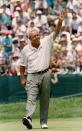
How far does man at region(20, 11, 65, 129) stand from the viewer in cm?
1195

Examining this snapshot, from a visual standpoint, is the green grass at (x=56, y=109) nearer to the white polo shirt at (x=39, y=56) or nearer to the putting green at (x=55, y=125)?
the putting green at (x=55, y=125)

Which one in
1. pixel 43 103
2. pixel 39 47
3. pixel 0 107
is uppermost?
pixel 39 47

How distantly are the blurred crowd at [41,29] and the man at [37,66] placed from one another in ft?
19.3

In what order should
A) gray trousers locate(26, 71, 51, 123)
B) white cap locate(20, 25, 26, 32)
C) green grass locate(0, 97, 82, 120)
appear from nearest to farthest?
1. gray trousers locate(26, 71, 51, 123)
2. green grass locate(0, 97, 82, 120)
3. white cap locate(20, 25, 26, 32)

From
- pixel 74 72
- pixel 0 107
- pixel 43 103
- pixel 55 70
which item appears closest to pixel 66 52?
pixel 74 72

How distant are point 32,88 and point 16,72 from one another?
26.0 ft

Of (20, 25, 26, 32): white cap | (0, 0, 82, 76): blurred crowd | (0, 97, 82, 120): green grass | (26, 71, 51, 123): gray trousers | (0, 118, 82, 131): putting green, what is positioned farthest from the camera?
(20, 25, 26, 32): white cap

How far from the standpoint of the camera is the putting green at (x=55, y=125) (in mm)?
11916

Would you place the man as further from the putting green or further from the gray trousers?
the putting green

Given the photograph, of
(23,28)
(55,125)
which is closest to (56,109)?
(55,125)

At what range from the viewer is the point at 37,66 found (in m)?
11.9

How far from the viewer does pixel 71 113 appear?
51.9ft

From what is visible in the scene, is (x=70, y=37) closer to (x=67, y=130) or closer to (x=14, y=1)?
(x=14, y=1)

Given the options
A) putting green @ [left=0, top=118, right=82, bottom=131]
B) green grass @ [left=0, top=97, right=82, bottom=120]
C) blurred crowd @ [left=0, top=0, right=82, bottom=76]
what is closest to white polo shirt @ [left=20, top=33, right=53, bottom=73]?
putting green @ [left=0, top=118, right=82, bottom=131]
